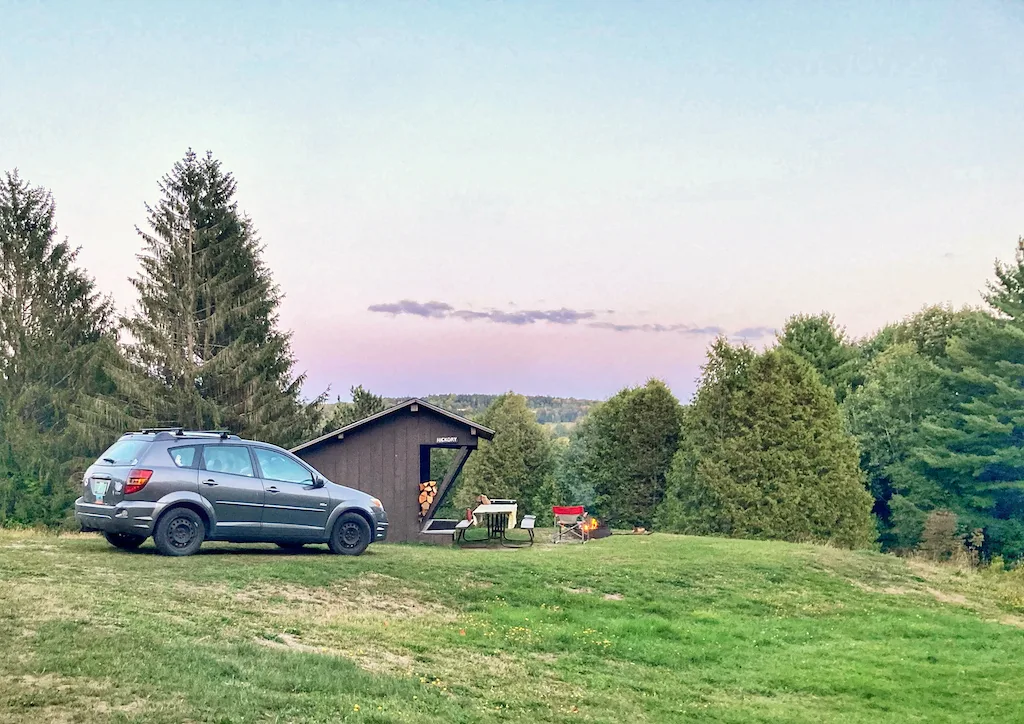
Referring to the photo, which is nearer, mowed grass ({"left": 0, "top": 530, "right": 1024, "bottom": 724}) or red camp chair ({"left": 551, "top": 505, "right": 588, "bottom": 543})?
mowed grass ({"left": 0, "top": 530, "right": 1024, "bottom": 724})

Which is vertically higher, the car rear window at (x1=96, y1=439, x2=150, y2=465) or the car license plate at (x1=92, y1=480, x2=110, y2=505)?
the car rear window at (x1=96, y1=439, x2=150, y2=465)

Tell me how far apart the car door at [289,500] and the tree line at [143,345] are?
21231 millimetres

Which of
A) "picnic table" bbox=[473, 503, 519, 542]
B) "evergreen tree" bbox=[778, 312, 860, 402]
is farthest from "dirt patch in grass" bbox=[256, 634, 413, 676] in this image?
"evergreen tree" bbox=[778, 312, 860, 402]

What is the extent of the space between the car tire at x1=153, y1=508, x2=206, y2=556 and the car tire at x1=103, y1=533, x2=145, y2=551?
3.29ft

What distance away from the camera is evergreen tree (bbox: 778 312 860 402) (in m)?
51.4

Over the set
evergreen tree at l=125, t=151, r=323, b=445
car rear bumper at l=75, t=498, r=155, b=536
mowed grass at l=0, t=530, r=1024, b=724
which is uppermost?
evergreen tree at l=125, t=151, r=323, b=445

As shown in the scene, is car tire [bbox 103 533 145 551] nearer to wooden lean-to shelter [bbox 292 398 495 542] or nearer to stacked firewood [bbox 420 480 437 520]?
wooden lean-to shelter [bbox 292 398 495 542]

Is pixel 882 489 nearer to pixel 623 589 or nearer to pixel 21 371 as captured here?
pixel 623 589

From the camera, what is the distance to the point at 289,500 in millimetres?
14180

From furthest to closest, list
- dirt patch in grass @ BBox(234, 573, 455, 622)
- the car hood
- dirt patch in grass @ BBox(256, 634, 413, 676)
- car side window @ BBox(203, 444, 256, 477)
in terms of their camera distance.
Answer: the car hood → car side window @ BBox(203, 444, 256, 477) → dirt patch in grass @ BBox(234, 573, 455, 622) → dirt patch in grass @ BBox(256, 634, 413, 676)

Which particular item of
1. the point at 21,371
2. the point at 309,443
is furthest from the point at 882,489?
the point at 21,371

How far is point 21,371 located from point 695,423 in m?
30.4

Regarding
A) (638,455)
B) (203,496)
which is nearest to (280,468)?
(203,496)

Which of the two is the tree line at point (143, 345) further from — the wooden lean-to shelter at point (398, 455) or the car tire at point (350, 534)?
the car tire at point (350, 534)
